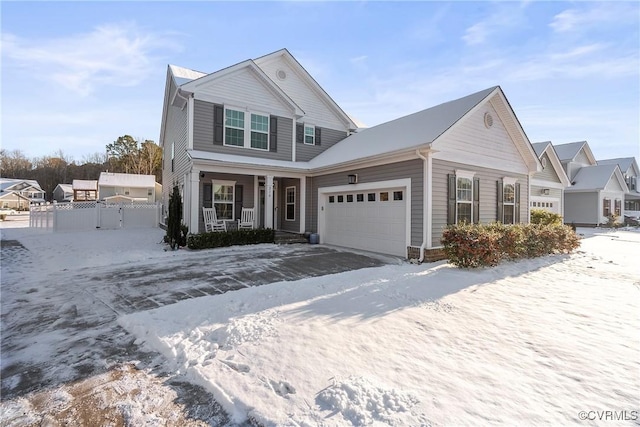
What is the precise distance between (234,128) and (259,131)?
41.2 inches

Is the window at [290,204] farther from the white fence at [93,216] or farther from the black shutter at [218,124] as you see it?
the white fence at [93,216]

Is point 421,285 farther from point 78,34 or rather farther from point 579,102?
point 78,34

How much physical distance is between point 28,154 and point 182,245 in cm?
7806

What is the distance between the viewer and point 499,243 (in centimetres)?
764

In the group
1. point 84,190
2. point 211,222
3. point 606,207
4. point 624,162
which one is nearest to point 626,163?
point 624,162

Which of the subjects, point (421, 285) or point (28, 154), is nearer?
point (421, 285)

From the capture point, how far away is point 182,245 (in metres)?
10.6

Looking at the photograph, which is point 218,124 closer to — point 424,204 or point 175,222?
point 175,222

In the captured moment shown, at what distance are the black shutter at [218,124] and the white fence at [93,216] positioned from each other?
8.75 metres

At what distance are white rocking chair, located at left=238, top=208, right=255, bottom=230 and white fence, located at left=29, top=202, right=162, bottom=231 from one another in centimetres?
853

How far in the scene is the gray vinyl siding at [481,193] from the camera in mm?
8727

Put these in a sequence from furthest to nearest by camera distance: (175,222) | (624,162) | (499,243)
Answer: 1. (624,162)
2. (175,222)
3. (499,243)

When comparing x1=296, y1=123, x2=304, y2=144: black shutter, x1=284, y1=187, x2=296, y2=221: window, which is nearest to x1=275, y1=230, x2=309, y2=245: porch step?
x1=284, y1=187, x2=296, y2=221: window

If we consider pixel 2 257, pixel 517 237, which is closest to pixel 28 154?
pixel 2 257
